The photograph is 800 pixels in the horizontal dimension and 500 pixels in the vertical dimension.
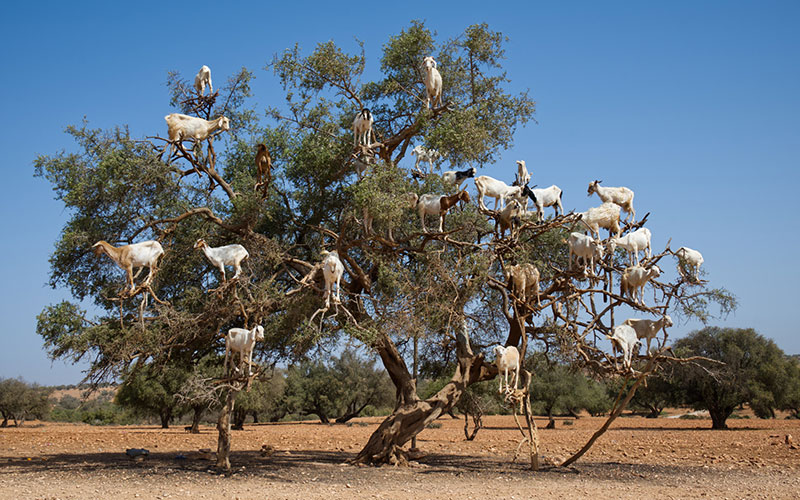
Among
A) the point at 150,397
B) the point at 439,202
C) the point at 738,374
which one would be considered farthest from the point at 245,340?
the point at 738,374

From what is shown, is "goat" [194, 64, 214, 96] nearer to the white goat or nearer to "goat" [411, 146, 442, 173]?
the white goat

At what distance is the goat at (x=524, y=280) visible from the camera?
34.8ft

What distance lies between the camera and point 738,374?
92.5 ft

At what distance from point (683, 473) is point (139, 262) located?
10.6 meters

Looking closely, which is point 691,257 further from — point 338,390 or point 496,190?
point 338,390

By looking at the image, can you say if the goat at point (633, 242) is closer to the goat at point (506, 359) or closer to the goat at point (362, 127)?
the goat at point (506, 359)

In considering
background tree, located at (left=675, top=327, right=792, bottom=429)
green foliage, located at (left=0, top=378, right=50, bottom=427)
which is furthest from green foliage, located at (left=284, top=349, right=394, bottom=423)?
background tree, located at (left=675, top=327, right=792, bottom=429)

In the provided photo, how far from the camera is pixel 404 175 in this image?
1117 cm

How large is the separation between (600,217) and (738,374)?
22.2m

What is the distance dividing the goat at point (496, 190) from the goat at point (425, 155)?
1.35 m

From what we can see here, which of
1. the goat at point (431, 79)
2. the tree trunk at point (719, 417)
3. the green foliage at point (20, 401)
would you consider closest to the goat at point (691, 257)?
the goat at point (431, 79)

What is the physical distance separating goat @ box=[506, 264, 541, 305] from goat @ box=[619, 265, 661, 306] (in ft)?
4.82

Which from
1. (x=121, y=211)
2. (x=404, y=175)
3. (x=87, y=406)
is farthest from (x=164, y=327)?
(x=87, y=406)

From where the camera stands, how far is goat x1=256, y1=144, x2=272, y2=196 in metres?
10.6
